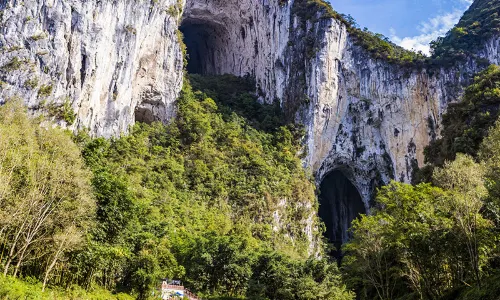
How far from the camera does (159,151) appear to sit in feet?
102

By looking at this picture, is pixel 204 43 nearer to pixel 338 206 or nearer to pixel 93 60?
pixel 338 206

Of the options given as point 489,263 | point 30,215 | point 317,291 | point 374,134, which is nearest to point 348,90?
point 374,134

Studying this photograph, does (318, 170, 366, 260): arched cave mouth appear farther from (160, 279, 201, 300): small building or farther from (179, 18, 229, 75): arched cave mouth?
(160, 279, 201, 300): small building

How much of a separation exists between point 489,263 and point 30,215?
1460 cm

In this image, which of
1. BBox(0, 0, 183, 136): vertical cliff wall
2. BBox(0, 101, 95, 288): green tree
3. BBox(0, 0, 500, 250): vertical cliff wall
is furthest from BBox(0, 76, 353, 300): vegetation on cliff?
BBox(0, 0, 500, 250): vertical cliff wall

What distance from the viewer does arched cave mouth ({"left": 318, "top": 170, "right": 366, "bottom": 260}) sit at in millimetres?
44656

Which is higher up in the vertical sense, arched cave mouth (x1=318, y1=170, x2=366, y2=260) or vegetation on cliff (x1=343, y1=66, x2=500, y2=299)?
arched cave mouth (x1=318, y1=170, x2=366, y2=260)

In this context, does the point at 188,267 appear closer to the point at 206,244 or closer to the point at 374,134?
the point at 206,244

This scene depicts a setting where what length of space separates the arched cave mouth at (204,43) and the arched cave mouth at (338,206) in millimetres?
20779

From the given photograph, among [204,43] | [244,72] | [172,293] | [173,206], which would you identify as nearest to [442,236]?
[172,293]

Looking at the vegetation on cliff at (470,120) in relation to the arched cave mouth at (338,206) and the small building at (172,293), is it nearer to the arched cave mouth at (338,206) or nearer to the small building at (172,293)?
the small building at (172,293)

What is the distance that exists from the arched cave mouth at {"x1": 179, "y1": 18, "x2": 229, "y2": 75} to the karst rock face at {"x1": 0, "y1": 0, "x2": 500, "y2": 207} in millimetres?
251

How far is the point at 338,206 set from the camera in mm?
46406

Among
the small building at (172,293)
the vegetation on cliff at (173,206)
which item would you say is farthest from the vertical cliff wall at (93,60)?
the small building at (172,293)
